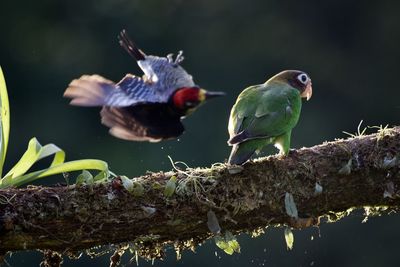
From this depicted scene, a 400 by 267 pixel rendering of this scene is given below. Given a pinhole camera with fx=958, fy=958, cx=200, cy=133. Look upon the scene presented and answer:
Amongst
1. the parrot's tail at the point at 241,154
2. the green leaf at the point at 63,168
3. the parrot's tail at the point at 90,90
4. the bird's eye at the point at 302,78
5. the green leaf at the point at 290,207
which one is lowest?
the green leaf at the point at 290,207

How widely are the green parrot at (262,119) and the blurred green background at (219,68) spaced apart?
5962 mm

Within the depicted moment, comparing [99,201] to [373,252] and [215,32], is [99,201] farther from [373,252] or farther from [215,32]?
[215,32]

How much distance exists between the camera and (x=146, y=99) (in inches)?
151

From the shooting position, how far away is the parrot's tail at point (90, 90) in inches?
148

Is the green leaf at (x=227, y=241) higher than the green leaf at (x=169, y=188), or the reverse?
the green leaf at (x=169, y=188)

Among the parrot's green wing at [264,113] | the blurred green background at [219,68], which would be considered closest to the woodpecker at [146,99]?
the parrot's green wing at [264,113]

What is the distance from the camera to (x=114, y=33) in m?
12.3

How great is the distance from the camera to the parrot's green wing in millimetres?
4367

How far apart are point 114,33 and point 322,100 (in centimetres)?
281

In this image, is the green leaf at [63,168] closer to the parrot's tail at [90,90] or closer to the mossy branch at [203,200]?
the mossy branch at [203,200]

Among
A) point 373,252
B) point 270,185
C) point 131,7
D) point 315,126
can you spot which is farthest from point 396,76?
point 270,185

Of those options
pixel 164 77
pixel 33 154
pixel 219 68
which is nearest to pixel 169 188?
pixel 164 77

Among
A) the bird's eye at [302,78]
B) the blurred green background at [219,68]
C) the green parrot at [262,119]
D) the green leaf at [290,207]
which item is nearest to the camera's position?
the green leaf at [290,207]

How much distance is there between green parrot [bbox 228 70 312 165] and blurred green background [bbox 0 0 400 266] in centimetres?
596
